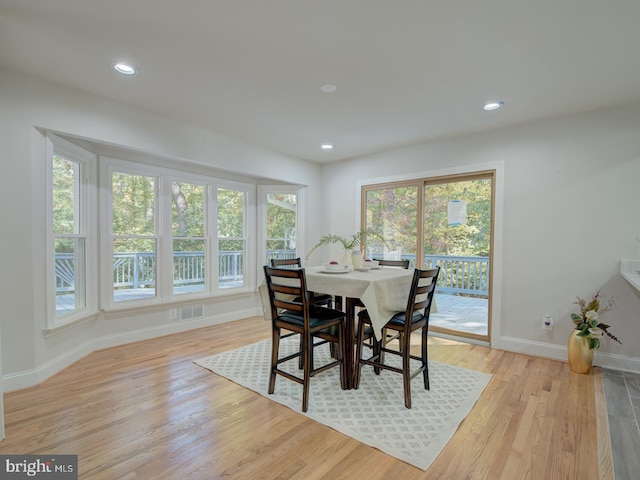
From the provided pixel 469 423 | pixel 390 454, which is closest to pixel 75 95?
pixel 390 454

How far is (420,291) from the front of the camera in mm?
2377

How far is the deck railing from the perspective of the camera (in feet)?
12.7

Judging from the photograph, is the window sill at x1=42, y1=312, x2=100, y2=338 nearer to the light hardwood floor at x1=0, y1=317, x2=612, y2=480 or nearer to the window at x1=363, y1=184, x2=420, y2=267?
the light hardwood floor at x1=0, y1=317, x2=612, y2=480

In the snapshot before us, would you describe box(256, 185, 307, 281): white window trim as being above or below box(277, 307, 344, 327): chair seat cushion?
above

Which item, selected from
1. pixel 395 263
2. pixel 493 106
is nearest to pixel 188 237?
pixel 395 263

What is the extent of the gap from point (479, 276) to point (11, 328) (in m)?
5.20

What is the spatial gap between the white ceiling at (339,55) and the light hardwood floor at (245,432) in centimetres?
253

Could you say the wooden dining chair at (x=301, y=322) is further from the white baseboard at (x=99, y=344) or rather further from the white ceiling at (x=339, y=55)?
the white baseboard at (x=99, y=344)

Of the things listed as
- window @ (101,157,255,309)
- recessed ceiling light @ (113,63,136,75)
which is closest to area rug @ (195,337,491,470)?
window @ (101,157,255,309)

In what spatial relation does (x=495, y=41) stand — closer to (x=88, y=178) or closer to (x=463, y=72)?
(x=463, y=72)

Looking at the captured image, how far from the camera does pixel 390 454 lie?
186 cm

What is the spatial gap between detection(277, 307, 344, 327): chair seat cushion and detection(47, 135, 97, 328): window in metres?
2.11

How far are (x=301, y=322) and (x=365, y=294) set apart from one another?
20.8 inches

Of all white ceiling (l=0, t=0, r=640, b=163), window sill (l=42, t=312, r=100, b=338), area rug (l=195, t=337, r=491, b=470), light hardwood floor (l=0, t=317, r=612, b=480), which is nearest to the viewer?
light hardwood floor (l=0, t=317, r=612, b=480)
